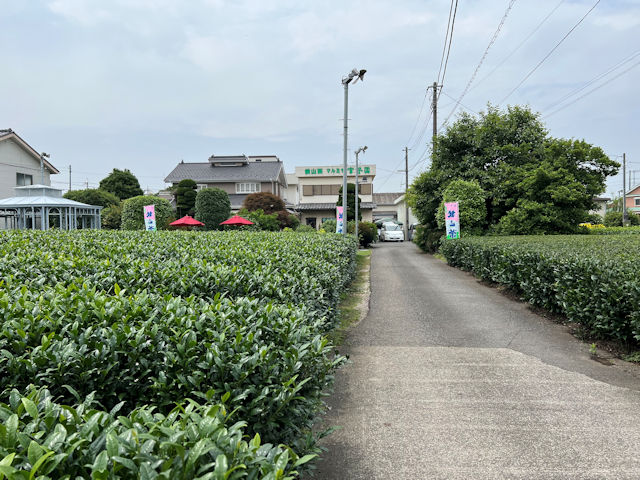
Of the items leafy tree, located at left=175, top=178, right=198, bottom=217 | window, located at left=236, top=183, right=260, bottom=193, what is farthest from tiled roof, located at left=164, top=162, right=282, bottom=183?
leafy tree, located at left=175, top=178, right=198, bottom=217

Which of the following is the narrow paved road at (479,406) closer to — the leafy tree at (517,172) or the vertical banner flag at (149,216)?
the leafy tree at (517,172)

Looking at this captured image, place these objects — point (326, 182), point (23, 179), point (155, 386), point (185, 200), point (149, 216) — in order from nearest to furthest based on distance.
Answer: point (155, 386), point (149, 216), point (23, 179), point (185, 200), point (326, 182)

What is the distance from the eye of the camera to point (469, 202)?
63.5 ft

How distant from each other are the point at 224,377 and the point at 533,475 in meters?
2.30

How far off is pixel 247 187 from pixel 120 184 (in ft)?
43.5

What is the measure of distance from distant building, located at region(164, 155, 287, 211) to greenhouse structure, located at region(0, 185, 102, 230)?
15354mm

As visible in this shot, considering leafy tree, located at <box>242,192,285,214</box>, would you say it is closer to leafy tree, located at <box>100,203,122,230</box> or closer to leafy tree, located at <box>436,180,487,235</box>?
leafy tree, located at <box>100,203,122,230</box>

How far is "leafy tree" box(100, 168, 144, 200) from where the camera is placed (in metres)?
43.5

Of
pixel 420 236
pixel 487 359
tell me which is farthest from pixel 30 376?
pixel 420 236

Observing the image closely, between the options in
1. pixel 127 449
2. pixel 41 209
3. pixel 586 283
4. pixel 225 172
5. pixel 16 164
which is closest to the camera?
pixel 127 449

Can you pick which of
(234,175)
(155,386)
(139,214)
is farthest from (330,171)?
(155,386)

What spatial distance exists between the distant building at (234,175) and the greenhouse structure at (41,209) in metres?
15.4

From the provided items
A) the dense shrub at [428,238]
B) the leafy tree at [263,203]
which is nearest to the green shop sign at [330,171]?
the leafy tree at [263,203]

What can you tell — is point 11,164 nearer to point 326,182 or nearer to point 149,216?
point 149,216
